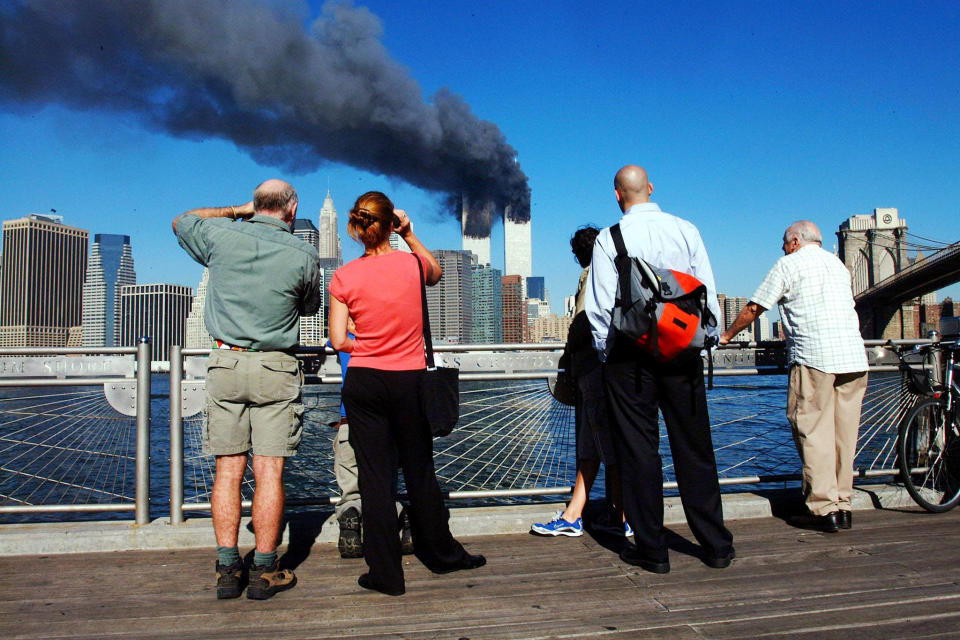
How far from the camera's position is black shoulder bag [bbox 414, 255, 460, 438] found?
265cm

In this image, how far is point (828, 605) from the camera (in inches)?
94.0

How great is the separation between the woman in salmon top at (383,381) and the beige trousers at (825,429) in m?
1.97

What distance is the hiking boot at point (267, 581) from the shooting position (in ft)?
8.32

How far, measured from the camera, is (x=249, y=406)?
8.86 feet

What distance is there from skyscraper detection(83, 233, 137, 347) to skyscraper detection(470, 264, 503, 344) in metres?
75.1

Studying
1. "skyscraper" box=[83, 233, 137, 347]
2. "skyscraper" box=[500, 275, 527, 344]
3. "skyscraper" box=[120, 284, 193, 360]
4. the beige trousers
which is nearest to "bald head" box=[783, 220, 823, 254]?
the beige trousers

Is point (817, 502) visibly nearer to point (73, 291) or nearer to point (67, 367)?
point (67, 367)

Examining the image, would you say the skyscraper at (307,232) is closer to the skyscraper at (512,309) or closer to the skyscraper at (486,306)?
the skyscraper at (486,306)

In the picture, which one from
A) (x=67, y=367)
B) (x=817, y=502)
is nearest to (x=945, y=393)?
(x=817, y=502)

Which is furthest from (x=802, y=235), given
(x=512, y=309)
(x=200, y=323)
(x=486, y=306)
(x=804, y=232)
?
(x=512, y=309)

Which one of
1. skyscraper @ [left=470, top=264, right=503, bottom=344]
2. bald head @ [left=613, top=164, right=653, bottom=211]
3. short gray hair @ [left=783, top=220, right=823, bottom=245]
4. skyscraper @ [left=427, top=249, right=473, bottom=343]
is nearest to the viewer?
bald head @ [left=613, top=164, right=653, bottom=211]

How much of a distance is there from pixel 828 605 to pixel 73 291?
560 ft

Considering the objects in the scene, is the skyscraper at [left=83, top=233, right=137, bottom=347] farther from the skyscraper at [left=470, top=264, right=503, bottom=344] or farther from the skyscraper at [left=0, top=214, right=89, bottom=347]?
the skyscraper at [left=470, top=264, right=503, bottom=344]

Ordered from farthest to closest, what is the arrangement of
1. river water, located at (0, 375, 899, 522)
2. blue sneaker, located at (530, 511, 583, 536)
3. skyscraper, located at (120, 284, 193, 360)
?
skyscraper, located at (120, 284, 193, 360) < river water, located at (0, 375, 899, 522) < blue sneaker, located at (530, 511, 583, 536)
